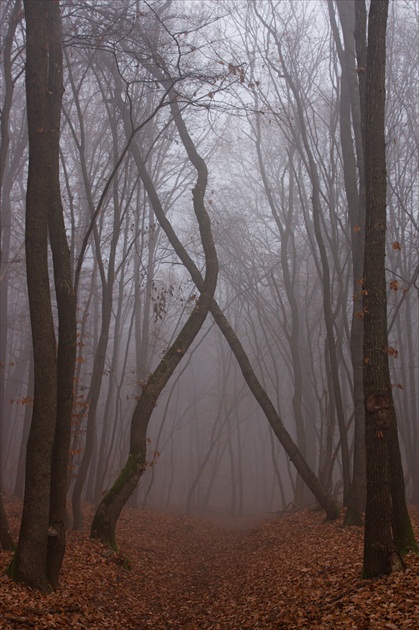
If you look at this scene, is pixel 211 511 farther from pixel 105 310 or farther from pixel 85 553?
pixel 85 553

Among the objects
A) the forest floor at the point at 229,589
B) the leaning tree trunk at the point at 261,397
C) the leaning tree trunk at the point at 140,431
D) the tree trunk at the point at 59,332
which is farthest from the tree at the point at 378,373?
the leaning tree trunk at the point at 140,431

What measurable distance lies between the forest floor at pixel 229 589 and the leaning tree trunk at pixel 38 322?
35 cm

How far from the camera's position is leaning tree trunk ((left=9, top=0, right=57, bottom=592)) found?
18.5 feet

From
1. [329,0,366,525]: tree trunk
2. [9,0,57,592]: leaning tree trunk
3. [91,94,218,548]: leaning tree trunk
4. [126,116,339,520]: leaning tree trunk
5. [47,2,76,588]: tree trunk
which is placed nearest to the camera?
[9,0,57,592]: leaning tree trunk

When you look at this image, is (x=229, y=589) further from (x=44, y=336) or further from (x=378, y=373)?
(x=44, y=336)

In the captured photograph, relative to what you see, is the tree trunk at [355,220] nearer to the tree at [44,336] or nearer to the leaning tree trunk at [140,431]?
the leaning tree trunk at [140,431]

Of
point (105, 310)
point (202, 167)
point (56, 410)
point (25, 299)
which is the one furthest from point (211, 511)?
point (56, 410)

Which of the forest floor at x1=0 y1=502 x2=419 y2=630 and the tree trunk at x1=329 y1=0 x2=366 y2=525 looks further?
the tree trunk at x1=329 y1=0 x2=366 y2=525

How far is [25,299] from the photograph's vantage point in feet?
77.5

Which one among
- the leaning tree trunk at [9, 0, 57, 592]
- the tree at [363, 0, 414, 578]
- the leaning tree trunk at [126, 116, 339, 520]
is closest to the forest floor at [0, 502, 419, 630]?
the tree at [363, 0, 414, 578]

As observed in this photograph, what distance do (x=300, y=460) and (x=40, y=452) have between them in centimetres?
501

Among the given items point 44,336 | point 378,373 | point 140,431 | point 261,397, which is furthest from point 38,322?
point 261,397

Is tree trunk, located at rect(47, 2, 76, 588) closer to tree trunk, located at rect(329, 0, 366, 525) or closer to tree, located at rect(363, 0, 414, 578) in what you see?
tree, located at rect(363, 0, 414, 578)

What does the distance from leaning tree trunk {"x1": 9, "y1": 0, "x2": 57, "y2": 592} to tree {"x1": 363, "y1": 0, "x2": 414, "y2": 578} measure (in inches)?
121
